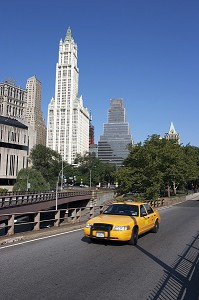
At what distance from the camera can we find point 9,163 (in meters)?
95.2

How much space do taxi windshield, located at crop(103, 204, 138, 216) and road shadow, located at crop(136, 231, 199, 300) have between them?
6.90 feet

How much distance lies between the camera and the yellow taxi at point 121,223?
423 inches

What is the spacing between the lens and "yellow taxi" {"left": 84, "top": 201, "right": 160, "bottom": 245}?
1075 centimetres

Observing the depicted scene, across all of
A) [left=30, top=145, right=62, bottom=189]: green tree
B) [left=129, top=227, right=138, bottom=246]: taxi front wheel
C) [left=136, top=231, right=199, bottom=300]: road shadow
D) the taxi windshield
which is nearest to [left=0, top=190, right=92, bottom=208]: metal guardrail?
the taxi windshield

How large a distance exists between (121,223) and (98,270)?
311 cm

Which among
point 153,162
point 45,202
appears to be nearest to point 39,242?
point 153,162

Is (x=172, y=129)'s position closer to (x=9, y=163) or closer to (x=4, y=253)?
(x=9, y=163)

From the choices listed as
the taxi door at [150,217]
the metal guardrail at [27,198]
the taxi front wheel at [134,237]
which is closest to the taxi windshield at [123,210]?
the taxi front wheel at [134,237]

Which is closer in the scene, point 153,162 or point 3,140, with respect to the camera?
point 153,162

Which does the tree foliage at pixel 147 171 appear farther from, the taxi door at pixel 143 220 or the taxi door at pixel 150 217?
the taxi door at pixel 143 220

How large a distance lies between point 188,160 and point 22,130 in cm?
5265

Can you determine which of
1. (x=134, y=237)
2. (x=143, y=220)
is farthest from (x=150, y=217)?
(x=134, y=237)

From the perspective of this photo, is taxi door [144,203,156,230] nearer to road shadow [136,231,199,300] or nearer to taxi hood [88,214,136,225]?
taxi hood [88,214,136,225]

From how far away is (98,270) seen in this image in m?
7.96
